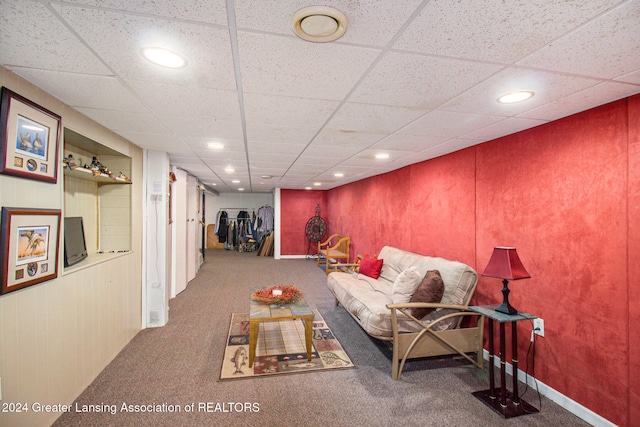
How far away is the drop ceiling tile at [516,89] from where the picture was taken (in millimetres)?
1525

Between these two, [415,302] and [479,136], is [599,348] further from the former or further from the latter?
[479,136]

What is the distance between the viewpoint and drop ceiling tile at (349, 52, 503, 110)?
140cm

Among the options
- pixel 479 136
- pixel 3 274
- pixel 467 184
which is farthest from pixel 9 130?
pixel 467 184

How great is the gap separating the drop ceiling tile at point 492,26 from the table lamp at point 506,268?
56.1 inches

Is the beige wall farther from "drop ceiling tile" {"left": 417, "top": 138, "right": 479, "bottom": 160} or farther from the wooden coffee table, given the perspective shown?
"drop ceiling tile" {"left": 417, "top": 138, "right": 479, "bottom": 160}

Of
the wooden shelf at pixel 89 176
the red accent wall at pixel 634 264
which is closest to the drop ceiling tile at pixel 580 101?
the red accent wall at pixel 634 264

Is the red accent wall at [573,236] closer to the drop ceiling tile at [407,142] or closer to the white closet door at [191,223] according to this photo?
the drop ceiling tile at [407,142]

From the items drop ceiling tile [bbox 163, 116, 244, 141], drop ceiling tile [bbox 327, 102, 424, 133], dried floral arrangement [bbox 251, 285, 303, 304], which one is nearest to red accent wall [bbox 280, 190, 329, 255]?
dried floral arrangement [bbox 251, 285, 303, 304]

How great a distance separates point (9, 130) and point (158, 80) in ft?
2.71

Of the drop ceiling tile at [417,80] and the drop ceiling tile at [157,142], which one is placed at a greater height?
the drop ceiling tile at [157,142]

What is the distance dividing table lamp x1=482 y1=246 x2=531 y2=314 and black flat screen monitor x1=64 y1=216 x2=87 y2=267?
3.26m

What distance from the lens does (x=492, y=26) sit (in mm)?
1121

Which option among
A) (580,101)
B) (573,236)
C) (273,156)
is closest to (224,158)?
(273,156)

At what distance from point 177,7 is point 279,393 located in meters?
2.52
